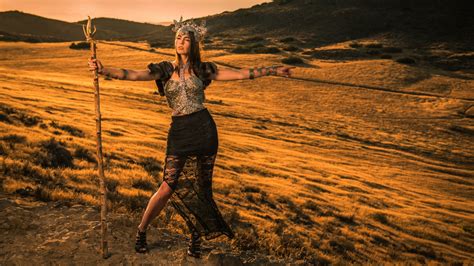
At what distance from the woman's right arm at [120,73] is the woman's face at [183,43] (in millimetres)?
379

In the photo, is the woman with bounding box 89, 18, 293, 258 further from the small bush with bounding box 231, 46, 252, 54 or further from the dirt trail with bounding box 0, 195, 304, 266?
the small bush with bounding box 231, 46, 252, 54

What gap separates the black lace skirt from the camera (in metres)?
4.32

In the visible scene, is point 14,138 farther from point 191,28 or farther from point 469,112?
point 469,112

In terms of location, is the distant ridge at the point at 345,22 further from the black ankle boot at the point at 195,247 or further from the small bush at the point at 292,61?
the black ankle boot at the point at 195,247

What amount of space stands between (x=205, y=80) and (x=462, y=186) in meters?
16.5

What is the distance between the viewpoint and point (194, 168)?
4.59 metres

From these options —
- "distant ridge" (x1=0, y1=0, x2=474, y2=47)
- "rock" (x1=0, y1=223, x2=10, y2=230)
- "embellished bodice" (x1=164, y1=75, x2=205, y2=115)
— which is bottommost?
"rock" (x1=0, y1=223, x2=10, y2=230)

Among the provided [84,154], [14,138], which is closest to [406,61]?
[84,154]

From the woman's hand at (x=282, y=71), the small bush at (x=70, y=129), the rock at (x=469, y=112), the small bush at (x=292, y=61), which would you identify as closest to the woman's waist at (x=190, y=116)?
the woman's hand at (x=282, y=71)

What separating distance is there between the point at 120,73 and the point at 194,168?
4.50 feet

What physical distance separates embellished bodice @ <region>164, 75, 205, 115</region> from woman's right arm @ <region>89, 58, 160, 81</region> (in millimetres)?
211

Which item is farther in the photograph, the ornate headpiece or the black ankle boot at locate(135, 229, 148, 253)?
the black ankle boot at locate(135, 229, 148, 253)

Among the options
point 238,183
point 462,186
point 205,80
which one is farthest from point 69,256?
point 462,186

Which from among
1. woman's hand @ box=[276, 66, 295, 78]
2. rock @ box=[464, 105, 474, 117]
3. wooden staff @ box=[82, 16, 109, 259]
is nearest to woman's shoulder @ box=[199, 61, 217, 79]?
woman's hand @ box=[276, 66, 295, 78]
